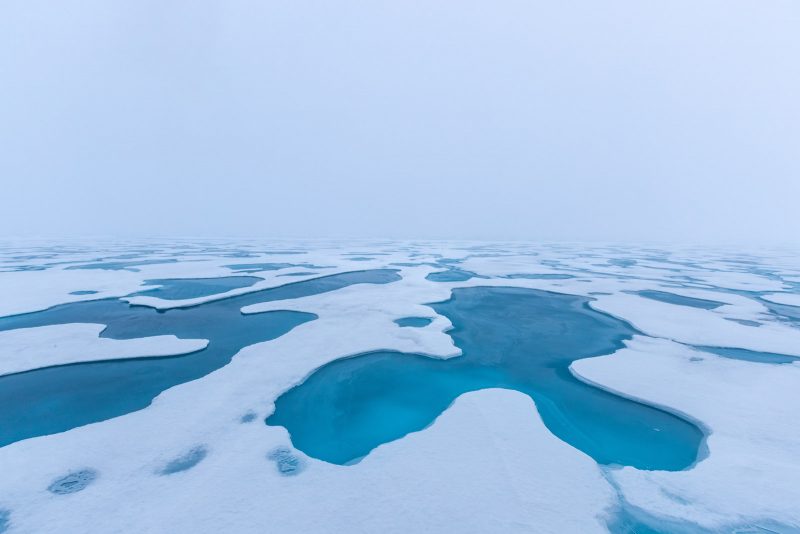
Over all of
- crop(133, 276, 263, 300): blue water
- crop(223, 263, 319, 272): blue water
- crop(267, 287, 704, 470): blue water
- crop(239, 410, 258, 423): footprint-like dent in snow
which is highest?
crop(223, 263, 319, 272): blue water

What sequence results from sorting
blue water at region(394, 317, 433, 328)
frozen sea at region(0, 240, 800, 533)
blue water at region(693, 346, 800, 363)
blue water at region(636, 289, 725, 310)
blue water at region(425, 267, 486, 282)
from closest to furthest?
frozen sea at region(0, 240, 800, 533), blue water at region(693, 346, 800, 363), blue water at region(394, 317, 433, 328), blue water at region(636, 289, 725, 310), blue water at region(425, 267, 486, 282)

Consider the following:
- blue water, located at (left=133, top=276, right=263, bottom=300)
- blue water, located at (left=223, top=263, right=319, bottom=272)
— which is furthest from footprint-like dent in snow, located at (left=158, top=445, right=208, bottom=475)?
blue water, located at (left=223, top=263, right=319, bottom=272)

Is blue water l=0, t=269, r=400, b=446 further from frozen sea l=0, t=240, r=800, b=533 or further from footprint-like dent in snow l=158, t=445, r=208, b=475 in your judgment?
footprint-like dent in snow l=158, t=445, r=208, b=475

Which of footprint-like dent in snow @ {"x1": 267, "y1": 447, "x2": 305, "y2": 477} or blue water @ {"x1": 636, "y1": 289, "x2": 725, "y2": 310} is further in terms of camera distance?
blue water @ {"x1": 636, "y1": 289, "x2": 725, "y2": 310}

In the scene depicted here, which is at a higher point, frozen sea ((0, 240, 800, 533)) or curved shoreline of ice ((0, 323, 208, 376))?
curved shoreline of ice ((0, 323, 208, 376))

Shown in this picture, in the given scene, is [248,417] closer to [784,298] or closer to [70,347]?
[70,347]

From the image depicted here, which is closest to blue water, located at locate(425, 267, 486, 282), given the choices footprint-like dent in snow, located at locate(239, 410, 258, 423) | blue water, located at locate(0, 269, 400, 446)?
blue water, located at locate(0, 269, 400, 446)

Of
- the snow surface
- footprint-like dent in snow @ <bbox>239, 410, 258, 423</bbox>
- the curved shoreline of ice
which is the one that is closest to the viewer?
footprint-like dent in snow @ <bbox>239, 410, 258, 423</bbox>
